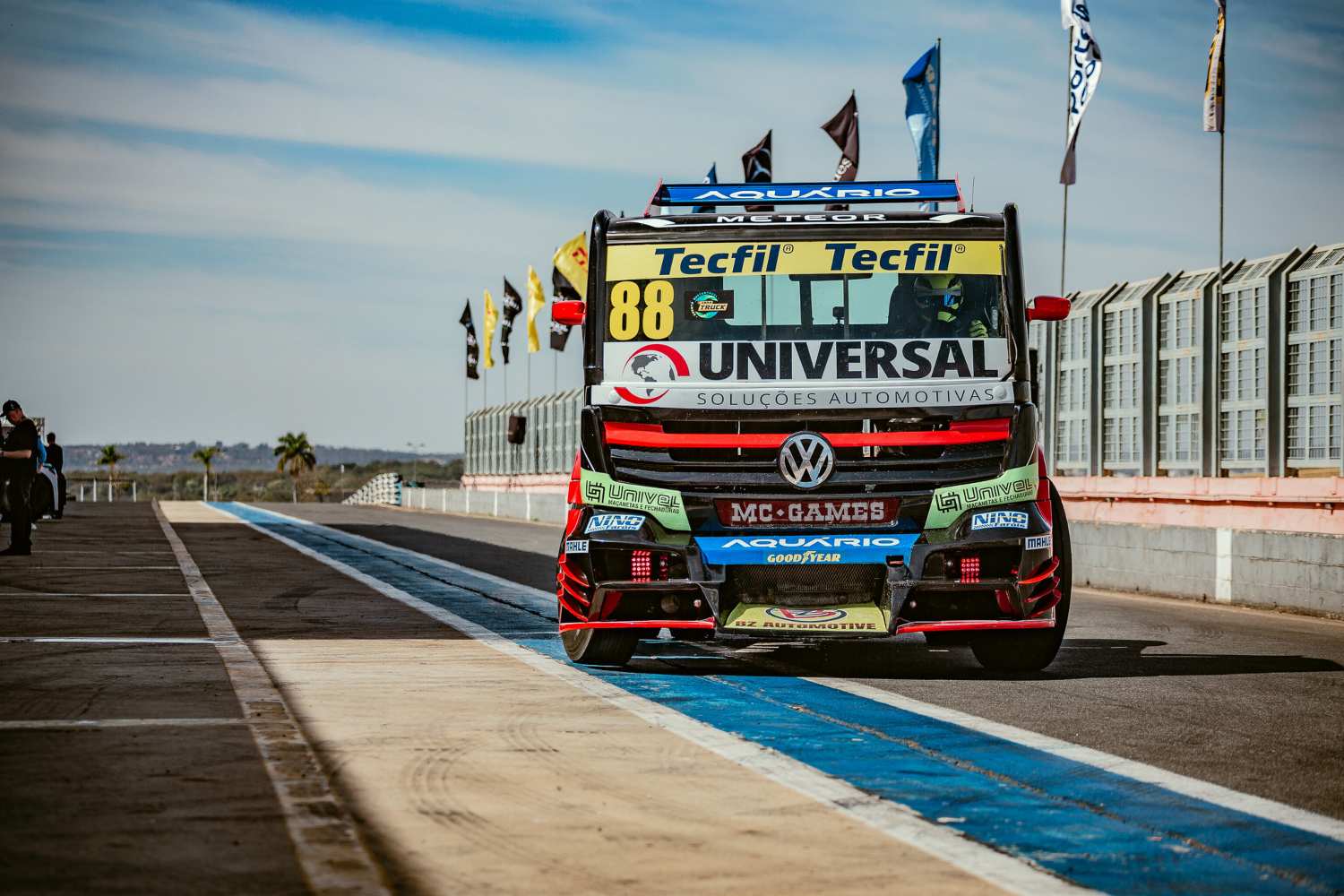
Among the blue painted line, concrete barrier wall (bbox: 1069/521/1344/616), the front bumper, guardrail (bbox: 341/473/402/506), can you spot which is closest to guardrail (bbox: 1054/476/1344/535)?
concrete barrier wall (bbox: 1069/521/1344/616)

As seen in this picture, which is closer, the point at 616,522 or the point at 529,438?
the point at 616,522

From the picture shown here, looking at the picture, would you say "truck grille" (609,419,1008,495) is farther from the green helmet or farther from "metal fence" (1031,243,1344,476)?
"metal fence" (1031,243,1344,476)

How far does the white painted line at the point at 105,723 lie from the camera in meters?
7.83

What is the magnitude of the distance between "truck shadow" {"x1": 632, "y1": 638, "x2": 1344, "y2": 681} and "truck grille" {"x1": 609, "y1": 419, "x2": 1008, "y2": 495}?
4.49 ft

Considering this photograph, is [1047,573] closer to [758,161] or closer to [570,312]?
[570,312]

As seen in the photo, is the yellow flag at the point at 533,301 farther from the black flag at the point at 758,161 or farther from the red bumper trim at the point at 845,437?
the red bumper trim at the point at 845,437

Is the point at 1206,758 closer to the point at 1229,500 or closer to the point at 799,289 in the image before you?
the point at 799,289

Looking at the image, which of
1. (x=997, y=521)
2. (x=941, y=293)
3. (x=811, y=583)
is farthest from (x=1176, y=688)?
(x=941, y=293)

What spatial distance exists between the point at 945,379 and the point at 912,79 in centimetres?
2369

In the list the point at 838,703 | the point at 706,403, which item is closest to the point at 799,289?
A: the point at 706,403

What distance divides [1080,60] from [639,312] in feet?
71.5

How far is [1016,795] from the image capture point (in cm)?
660

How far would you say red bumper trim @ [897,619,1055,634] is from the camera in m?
9.75

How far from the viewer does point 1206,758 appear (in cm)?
749
